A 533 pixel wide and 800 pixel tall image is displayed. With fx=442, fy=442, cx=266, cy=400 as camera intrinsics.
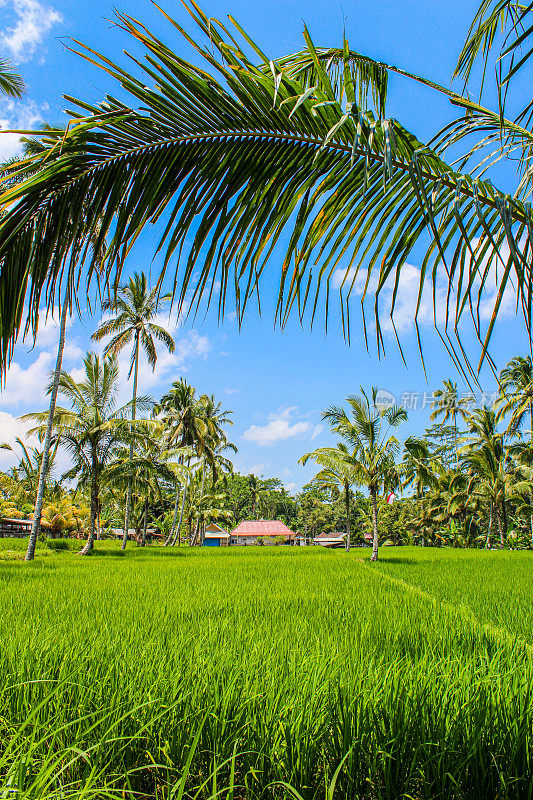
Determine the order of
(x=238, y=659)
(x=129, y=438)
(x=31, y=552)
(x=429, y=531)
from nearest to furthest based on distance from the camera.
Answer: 1. (x=238, y=659)
2. (x=31, y=552)
3. (x=129, y=438)
4. (x=429, y=531)

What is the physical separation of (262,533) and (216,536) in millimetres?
6996

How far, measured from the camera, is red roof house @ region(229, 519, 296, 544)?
3938 centimetres

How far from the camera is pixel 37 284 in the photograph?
1.36 meters

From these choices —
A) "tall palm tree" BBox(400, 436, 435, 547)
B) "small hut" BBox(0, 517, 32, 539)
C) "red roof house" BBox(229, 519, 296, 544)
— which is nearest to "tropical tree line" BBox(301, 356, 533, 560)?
"tall palm tree" BBox(400, 436, 435, 547)

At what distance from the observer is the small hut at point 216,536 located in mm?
45097

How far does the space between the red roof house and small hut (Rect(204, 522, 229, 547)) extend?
356cm

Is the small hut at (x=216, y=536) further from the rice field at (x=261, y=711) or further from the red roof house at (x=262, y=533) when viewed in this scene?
the rice field at (x=261, y=711)

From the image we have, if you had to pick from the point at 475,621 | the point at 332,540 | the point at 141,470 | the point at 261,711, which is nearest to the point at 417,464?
the point at 141,470

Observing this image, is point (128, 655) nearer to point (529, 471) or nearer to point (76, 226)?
point (76, 226)

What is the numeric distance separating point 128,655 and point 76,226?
221cm

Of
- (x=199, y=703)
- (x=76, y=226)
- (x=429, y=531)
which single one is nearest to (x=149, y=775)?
(x=199, y=703)

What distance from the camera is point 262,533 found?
39844 mm

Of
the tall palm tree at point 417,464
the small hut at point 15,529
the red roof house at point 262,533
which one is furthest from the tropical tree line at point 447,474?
the small hut at point 15,529

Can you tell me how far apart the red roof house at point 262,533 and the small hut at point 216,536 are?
3.56 m
